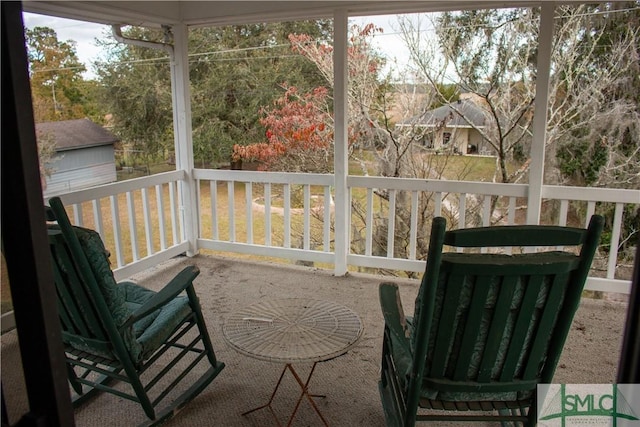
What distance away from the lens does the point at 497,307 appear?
1.51m

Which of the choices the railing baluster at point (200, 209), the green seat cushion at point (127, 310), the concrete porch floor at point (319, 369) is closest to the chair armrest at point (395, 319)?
the concrete porch floor at point (319, 369)

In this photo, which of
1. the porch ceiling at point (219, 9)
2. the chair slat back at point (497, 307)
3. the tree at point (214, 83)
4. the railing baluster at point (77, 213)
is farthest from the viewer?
the tree at point (214, 83)

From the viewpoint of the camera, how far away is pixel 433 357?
161 centimetres

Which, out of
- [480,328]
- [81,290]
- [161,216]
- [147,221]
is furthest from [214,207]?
[480,328]

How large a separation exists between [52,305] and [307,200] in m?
3.57

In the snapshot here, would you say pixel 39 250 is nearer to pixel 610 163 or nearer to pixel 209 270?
pixel 209 270

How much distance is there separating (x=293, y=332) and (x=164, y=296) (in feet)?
1.94

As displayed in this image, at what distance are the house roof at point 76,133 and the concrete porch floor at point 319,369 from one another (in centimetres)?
123

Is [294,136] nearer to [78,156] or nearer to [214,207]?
[214,207]

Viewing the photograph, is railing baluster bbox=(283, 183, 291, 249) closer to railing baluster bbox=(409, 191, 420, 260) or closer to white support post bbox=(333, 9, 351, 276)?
white support post bbox=(333, 9, 351, 276)

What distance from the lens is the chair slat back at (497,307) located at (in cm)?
145

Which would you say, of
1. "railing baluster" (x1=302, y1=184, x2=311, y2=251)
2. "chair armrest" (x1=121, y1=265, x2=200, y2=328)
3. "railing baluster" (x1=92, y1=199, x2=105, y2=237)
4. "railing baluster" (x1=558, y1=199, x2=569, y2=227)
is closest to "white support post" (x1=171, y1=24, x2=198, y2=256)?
"railing baluster" (x1=92, y1=199, x2=105, y2=237)

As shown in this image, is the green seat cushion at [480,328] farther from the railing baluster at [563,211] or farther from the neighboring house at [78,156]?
the neighboring house at [78,156]

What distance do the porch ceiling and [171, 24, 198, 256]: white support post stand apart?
0.22m
